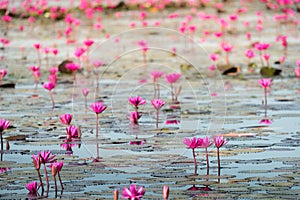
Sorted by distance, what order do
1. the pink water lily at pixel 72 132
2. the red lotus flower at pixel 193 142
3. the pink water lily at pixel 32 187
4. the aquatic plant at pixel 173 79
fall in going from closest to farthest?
1. the pink water lily at pixel 32 187
2. the red lotus flower at pixel 193 142
3. the pink water lily at pixel 72 132
4. the aquatic plant at pixel 173 79

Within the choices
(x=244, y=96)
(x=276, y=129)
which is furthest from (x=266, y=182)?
(x=244, y=96)

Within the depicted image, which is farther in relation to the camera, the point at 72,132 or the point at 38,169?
the point at 72,132

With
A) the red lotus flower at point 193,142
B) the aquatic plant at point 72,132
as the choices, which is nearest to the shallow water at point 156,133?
the aquatic plant at point 72,132

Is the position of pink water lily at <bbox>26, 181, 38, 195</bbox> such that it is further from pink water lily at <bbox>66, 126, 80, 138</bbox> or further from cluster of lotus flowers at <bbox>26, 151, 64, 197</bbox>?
pink water lily at <bbox>66, 126, 80, 138</bbox>

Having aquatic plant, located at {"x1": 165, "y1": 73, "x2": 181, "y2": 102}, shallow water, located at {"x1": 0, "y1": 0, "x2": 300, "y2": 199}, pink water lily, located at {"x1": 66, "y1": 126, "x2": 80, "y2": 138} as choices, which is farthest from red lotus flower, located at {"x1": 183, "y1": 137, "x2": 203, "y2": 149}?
aquatic plant, located at {"x1": 165, "y1": 73, "x2": 181, "y2": 102}

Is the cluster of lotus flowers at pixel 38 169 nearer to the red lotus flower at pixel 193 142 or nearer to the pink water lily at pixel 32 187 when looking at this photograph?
the pink water lily at pixel 32 187

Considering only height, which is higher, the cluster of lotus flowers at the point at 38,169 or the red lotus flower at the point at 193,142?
the red lotus flower at the point at 193,142

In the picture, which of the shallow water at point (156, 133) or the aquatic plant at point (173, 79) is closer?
the shallow water at point (156, 133)

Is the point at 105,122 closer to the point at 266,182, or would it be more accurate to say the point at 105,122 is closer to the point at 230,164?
the point at 230,164

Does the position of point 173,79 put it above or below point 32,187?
above

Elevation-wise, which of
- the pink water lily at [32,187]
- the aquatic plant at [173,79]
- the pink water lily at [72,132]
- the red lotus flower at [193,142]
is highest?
the aquatic plant at [173,79]

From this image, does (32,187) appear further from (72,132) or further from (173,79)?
(173,79)

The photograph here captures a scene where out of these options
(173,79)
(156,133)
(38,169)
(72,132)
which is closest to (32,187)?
(38,169)

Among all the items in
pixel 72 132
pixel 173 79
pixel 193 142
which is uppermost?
pixel 173 79
